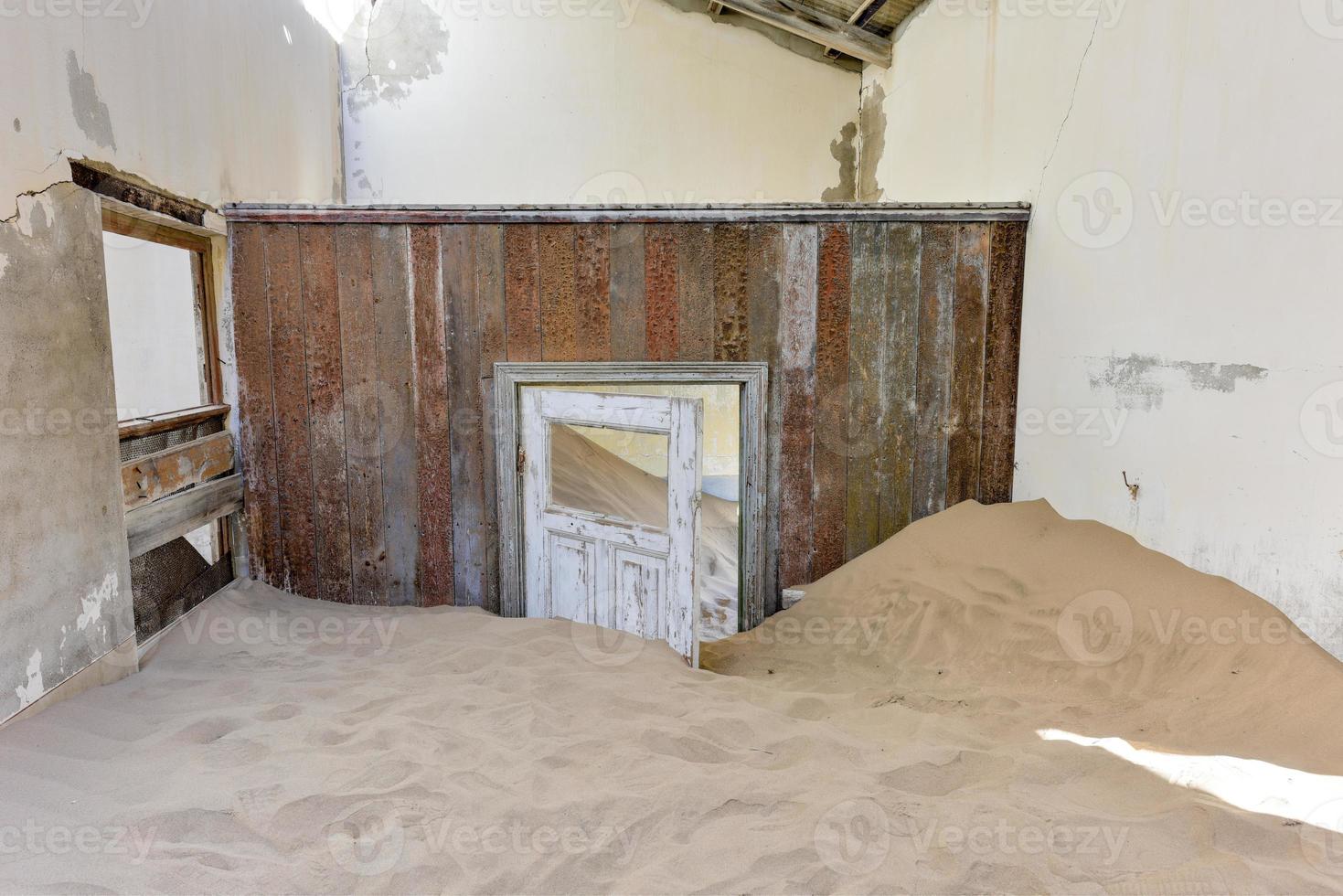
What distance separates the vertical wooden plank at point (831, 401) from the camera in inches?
187

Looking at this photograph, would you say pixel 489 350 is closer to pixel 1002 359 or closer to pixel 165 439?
pixel 165 439

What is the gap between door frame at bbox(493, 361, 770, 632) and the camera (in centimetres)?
473

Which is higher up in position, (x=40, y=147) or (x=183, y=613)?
(x=40, y=147)

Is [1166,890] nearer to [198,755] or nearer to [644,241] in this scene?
[198,755]

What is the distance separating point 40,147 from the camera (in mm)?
2904

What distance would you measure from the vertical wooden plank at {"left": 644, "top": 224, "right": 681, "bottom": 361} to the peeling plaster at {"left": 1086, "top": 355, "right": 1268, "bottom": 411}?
90.8 inches

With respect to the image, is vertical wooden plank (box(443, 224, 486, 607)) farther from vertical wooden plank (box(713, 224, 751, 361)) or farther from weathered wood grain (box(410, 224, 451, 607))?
vertical wooden plank (box(713, 224, 751, 361))

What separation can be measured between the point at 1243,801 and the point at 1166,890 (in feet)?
1.99

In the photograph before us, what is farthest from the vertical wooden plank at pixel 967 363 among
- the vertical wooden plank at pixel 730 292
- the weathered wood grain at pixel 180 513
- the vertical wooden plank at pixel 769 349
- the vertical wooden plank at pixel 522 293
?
the weathered wood grain at pixel 180 513

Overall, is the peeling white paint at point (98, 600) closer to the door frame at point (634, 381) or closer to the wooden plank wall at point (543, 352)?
the wooden plank wall at point (543, 352)

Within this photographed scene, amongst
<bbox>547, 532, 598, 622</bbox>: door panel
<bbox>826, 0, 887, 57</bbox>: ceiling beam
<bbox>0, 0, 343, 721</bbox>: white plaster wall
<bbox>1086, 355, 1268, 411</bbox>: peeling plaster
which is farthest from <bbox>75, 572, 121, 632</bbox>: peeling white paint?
<bbox>826, 0, 887, 57</bbox>: ceiling beam

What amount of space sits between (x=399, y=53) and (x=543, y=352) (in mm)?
4669

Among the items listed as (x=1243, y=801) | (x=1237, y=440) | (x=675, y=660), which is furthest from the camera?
(x=675, y=660)

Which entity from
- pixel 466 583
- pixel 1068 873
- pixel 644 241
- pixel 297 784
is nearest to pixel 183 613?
pixel 466 583
